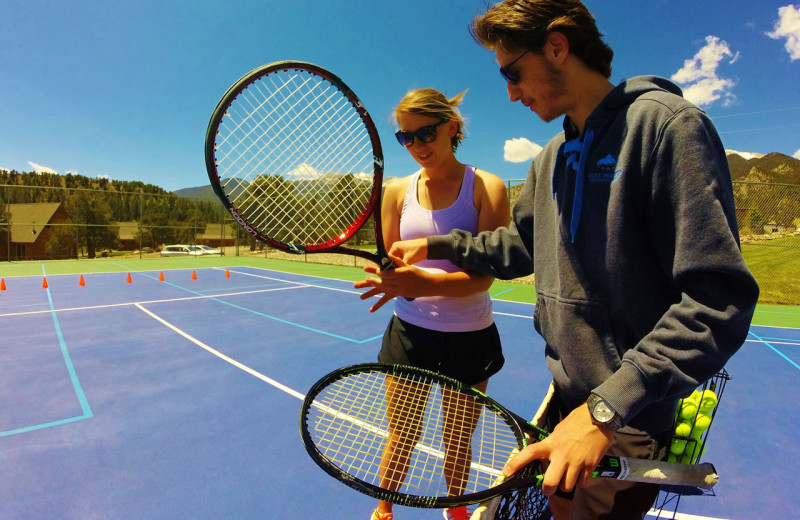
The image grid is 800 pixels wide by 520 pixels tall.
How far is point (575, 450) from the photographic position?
882 mm

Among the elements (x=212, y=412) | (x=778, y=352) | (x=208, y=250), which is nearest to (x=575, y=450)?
(x=212, y=412)

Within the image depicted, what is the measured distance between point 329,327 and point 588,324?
5.43 metres

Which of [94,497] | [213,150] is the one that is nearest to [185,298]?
[94,497]

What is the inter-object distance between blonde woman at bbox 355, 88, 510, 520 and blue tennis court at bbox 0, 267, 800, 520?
3.48 ft

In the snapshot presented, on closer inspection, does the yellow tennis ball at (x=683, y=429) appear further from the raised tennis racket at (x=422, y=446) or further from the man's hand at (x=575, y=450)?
the man's hand at (x=575, y=450)

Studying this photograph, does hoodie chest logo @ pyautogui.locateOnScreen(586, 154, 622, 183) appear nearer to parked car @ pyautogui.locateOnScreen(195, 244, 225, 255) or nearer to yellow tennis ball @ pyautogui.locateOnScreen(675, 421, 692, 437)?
yellow tennis ball @ pyautogui.locateOnScreen(675, 421, 692, 437)

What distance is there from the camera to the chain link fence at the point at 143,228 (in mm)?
12062

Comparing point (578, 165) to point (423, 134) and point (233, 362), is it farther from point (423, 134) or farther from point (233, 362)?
point (233, 362)

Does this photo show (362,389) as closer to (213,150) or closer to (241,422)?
(213,150)

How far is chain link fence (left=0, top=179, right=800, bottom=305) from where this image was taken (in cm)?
1206

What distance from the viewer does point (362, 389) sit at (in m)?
1.94

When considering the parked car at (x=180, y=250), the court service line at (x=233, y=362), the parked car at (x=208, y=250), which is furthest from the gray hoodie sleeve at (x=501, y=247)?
the parked car at (x=208, y=250)

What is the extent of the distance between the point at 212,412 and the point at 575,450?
10.9ft

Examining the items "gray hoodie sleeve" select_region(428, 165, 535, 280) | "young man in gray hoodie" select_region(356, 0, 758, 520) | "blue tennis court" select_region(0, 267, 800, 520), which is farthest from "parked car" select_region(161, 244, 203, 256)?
Answer: "young man in gray hoodie" select_region(356, 0, 758, 520)
